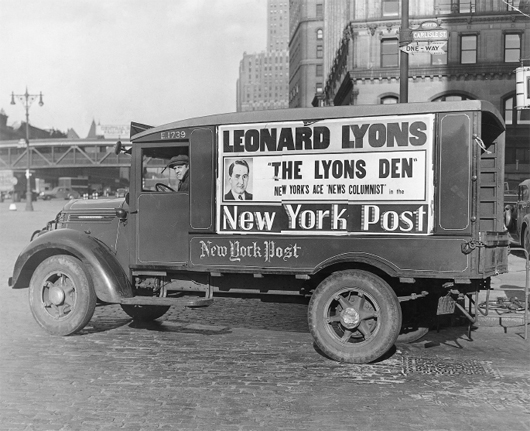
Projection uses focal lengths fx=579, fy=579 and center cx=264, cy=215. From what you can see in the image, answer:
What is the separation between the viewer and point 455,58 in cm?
4034

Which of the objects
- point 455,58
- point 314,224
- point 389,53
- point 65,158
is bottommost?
point 314,224

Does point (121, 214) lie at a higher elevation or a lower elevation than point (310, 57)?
lower

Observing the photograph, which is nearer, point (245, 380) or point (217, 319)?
point (245, 380)

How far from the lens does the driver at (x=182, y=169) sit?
6977 millimetres

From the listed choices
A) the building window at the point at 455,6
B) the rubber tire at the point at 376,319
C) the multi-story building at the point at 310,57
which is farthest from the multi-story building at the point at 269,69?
the multi-story building at the point at 310,57

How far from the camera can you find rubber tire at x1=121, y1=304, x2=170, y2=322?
8198 millimetres

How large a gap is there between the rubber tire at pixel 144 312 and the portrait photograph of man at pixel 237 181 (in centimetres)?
242

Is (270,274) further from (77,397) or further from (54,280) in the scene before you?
(54,280)

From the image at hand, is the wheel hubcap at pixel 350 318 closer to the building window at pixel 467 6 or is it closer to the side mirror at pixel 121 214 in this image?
the side mirror at pixel 121 214

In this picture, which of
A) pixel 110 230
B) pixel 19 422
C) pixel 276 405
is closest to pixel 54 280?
pixel 110 230

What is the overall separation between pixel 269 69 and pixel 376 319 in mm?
6587

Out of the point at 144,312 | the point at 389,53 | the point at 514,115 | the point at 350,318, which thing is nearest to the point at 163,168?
the point at 144,312

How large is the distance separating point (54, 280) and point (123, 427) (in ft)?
12.0

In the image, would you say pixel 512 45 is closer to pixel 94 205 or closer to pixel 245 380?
pixel 94 205
